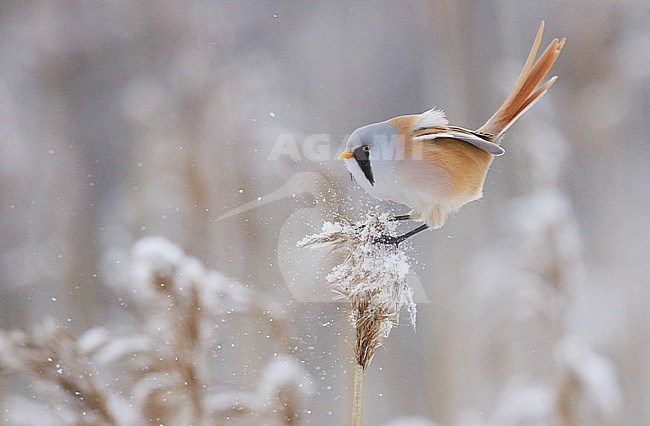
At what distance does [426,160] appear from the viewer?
630 millimetres

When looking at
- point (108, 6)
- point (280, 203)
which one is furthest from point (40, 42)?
point (280, 203)

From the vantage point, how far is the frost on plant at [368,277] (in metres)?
0.58

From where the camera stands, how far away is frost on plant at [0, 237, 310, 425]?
0.69 m

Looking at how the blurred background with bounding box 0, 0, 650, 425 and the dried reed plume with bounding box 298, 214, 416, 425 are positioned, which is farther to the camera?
the blurred background with bounding box 0, 0, 650, 425

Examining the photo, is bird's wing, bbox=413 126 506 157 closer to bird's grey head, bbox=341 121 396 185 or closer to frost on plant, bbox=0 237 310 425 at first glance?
bird's grey head, bbox=341 121 396 185

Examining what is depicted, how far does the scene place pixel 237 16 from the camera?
2.62ft

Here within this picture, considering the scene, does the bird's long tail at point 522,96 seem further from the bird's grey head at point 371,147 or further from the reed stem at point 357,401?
the reed stem at point 357,401

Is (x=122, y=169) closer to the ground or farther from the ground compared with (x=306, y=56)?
closer to the ground

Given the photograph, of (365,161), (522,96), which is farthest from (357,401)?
(522,96)

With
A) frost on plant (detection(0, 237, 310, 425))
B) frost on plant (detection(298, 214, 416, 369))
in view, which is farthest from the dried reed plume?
frost on plant (detection(0, 237, 310, 425))

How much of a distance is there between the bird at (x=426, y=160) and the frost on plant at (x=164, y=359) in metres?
0.21

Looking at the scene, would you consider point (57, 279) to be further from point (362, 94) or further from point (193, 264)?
point (362, 94)

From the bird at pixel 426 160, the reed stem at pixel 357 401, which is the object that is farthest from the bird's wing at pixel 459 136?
the reed stem at pixel 357 401

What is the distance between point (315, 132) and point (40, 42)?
0.37 metres
